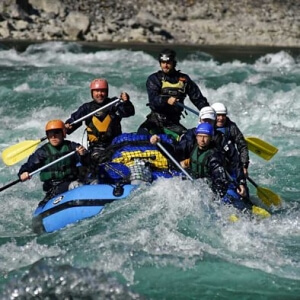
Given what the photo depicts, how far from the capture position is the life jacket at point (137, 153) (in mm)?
7859

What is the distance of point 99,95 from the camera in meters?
8.30

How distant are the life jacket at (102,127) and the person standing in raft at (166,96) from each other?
495mm

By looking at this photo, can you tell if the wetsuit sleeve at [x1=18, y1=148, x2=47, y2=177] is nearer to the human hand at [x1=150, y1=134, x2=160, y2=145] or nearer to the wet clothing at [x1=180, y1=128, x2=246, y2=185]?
the human hand at [x1=150, y1=134, x2=160, y2=145]

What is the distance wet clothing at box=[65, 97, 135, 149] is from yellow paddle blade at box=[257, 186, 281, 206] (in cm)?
172

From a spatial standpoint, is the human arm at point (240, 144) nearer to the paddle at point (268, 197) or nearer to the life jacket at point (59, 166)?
the paddle at point (268, 197)

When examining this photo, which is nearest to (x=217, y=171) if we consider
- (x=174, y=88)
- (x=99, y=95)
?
(x=174, y=88)

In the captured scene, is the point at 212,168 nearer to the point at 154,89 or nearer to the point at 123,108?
the point at 123,108

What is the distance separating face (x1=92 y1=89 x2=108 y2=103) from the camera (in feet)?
27.0

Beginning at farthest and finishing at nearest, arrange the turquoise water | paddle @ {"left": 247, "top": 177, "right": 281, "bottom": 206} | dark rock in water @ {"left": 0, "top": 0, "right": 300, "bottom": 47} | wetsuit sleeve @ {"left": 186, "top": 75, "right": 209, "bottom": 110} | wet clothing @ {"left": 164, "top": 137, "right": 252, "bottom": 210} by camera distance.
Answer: dark rock in water @ {"left": 0, "top": 0, "right": 300, "bottom": 47} → wetsuit sleeve @ {"left": 186, "top": 75, "right": 209, "bottom": 110} → paddle @ {"left": 247, "top": 177, "right": 281, "bottom": 206} → wet clothing @ {"left": 164, "top": 137, "right": 252, "bottom": 210} → the turquoise water

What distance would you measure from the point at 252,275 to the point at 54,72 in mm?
11180

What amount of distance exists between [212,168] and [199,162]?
15 centimetres

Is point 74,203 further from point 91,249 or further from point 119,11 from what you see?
point 119,11

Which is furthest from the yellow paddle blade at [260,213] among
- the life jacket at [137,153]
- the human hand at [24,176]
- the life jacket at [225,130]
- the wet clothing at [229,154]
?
the human hand at [24,176]

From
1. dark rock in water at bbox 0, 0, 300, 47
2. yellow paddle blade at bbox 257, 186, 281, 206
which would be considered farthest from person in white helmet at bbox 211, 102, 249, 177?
dark rock in water at bbox 0, 0, 300, 47
